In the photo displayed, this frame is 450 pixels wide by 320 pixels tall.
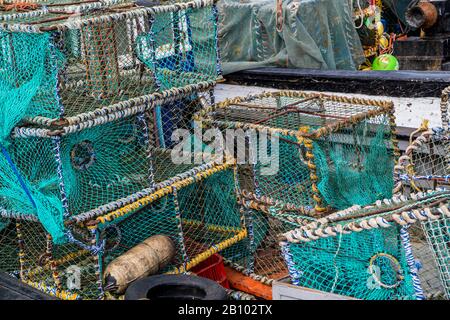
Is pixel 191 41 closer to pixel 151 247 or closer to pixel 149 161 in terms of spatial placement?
pixel 149 161

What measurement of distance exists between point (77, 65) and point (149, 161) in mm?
1347

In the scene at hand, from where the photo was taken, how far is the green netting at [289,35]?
8938 millimetres

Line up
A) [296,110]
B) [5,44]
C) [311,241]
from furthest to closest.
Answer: [296,110], [5,44], [311,241]

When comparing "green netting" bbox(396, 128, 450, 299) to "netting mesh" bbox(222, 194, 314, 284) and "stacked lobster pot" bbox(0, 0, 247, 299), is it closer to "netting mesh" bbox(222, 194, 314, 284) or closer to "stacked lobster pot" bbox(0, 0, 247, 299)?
"netting mesh" bbox(222, 194, 314, 284)

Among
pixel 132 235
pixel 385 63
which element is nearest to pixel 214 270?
pixel 132 235

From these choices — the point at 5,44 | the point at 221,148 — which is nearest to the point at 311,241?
the point at 221,148

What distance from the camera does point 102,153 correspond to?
18.5ft

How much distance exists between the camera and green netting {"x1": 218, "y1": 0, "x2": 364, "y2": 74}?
Result: 8938mm

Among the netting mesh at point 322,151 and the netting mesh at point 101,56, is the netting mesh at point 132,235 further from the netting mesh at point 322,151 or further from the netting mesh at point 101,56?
the netting mesh at point 101,56

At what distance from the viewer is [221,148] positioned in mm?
6141

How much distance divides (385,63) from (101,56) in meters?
5.76

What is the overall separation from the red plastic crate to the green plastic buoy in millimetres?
5236

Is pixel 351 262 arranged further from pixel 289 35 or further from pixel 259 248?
pixel 289 35

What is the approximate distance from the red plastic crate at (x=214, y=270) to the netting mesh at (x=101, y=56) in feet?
5.07
